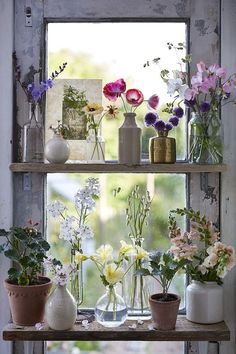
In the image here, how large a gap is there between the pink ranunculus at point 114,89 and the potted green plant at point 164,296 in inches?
21.8

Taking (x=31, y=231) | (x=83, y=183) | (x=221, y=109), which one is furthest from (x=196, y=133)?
(x=31, y=231)

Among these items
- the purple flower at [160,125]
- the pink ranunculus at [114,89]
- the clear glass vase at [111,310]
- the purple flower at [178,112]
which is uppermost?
the pink ranunculus at [114,89]

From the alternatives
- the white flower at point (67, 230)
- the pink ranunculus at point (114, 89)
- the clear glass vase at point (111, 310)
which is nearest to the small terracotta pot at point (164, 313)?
the clear glass vase at point (111, 310)

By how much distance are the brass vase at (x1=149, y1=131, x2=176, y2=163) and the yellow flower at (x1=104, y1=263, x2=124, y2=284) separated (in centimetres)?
39

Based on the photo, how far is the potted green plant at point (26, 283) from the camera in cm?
185

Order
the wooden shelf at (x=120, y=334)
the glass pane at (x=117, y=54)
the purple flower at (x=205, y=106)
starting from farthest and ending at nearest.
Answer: the glass pane at (x=117, y=54) → the purple flower at (x=205, y=106) → the wooden shelf at (x=120, y=334)

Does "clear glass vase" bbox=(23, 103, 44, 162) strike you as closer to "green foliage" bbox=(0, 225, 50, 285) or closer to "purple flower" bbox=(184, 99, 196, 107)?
"green foliage" bbox=(0, 225, 50, 285)

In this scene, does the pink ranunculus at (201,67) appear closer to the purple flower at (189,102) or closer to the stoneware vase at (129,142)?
the purple flower at (189,102)

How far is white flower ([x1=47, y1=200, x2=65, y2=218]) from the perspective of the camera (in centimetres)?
198

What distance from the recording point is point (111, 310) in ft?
6.20

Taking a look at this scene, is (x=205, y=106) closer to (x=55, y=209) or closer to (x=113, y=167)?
(x=113, y=167)

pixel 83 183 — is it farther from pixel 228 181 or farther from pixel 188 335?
pixel 188 335

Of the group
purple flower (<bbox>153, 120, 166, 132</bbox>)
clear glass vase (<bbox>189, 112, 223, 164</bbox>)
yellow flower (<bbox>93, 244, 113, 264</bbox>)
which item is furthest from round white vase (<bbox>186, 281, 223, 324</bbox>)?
purple flower (<bbox>153, 120, 166, 132</bbox>)

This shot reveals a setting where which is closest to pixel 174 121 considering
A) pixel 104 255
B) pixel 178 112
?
pixel 178 112
